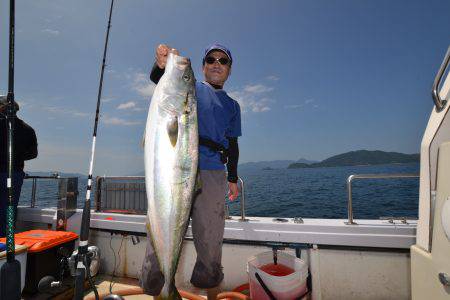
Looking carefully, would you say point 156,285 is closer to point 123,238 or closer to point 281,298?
point 281,298

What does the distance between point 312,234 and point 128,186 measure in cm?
355

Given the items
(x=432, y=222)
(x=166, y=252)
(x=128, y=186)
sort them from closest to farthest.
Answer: (x=166, y=252) → (x=432, y=222) → (x=128, y=186)

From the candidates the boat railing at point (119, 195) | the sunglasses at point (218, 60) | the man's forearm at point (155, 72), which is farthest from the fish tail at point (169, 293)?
the boat railing at point (119, 195)

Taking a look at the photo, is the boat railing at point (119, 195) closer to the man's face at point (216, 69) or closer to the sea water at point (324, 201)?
the man's face at point (216, 69)

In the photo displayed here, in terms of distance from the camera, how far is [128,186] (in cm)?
525

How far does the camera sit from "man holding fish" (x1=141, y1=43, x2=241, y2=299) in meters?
1.93

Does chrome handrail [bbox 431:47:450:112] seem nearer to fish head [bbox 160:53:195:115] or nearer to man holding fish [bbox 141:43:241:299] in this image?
man holding fish [bbox 141:43:241:299]

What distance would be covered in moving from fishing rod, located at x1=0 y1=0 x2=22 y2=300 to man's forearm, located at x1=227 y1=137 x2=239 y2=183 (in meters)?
2.08

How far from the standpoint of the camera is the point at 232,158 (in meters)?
3.12

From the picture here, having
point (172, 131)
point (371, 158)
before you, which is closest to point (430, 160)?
point (172, 131)

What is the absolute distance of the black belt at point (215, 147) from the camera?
8.59 feet

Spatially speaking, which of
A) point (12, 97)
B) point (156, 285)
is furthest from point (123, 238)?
point (12, 97)

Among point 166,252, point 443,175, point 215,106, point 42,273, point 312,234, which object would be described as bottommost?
point 42,273

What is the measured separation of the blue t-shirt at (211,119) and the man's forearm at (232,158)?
0.78 ft
